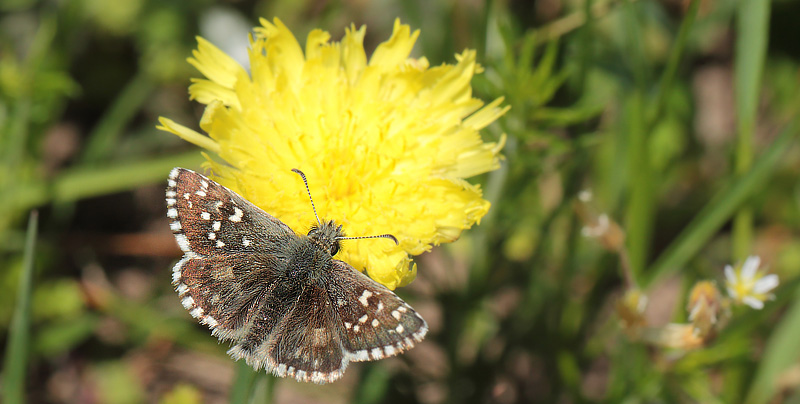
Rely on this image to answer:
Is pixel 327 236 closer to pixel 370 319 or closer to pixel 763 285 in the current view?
pixel 370 319

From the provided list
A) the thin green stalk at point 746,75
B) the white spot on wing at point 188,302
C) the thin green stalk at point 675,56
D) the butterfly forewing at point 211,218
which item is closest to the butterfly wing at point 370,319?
the butterfly forewing at point 211,218

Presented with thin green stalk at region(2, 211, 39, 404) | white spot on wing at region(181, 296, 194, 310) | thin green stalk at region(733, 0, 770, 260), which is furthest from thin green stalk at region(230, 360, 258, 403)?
thin green stalk at region(733, 0, 770, 260)

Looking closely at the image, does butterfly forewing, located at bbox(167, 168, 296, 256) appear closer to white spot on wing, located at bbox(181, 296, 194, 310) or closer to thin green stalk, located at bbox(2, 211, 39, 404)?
white spot on wing, located at bbox(181, 296, 194, 310)

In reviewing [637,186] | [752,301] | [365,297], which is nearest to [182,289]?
[365,297]

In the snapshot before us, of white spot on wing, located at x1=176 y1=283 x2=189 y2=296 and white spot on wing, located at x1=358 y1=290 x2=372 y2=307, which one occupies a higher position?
white spot on wing, located at x1=176 y1=283 x2=189 y2=296

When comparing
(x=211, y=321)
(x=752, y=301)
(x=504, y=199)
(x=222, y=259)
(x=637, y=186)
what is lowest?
(x=752, y=301)

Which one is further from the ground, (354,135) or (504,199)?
(354,135)
